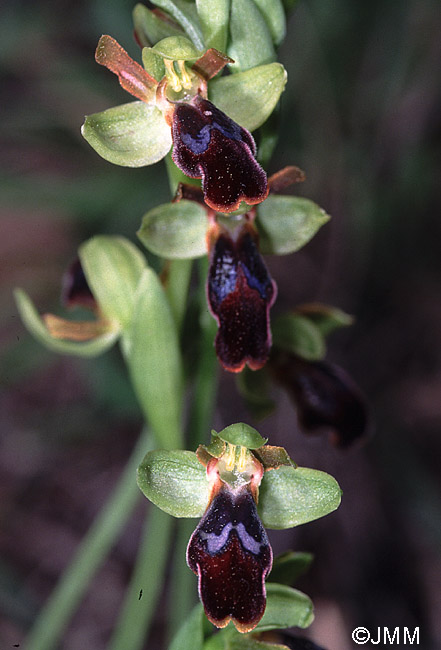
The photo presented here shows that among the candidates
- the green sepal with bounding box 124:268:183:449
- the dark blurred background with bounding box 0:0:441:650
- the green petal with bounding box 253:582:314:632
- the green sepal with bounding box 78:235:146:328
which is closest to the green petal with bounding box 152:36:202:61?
the green sepal with bounding box 124:268:183:449

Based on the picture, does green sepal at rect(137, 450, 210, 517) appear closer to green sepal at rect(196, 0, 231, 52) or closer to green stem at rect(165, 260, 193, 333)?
green stem at rect(165, 260, 193, 333)

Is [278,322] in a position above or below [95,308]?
below

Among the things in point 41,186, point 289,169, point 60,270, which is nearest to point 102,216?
point 41,186

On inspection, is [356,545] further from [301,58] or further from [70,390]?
[301,58]

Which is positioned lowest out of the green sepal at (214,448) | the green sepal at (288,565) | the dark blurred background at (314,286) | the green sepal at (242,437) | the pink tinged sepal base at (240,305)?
the dark blurred background at (314,286)

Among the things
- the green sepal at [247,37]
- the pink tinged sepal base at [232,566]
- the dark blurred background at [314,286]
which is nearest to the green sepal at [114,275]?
the green sepal at [247,37]

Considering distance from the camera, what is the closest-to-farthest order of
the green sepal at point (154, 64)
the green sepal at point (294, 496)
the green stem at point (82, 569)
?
1. the green sepal at point (294, 496)
2. the green sepal at point (154, 64)
3. the green stem at point (82, 569)

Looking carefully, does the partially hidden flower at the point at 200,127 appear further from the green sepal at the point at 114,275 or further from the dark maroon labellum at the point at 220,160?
the green sepal at the point at 114,275
